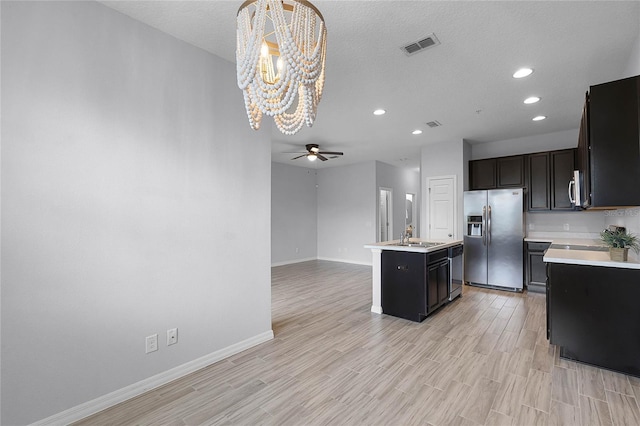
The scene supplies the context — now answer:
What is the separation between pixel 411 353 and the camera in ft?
8.96

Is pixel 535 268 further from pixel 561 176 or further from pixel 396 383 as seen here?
pixel 396 383

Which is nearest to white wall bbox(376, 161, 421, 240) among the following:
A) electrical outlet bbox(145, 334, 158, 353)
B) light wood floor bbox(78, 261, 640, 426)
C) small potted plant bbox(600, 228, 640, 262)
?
light wood floor bbox(78, 261, 640, 426)

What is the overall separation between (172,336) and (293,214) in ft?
19.2

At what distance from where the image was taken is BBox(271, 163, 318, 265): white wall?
7578mm

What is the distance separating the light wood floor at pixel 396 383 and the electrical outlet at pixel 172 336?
0.99 ft

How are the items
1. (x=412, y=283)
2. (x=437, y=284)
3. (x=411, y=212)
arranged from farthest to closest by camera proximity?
(x=411, y=212), (x=437, y=284), (x=412, y=283)

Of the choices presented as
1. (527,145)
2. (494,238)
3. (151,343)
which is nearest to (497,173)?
(527,145)

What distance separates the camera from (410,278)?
3564 mm

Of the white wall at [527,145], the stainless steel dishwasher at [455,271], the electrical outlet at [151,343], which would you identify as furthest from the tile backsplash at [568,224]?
the electrical outlet at [151,343]

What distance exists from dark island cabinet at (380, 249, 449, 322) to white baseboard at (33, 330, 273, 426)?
70.2 inches

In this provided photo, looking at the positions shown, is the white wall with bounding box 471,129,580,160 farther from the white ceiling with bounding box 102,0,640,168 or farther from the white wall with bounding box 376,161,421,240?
the white wall with bounding box 376,161,421,240

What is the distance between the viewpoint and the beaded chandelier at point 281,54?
1402 mm

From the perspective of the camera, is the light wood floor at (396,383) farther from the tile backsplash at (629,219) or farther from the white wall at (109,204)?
the tile backsplash at (629,219)

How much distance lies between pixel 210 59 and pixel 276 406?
2.85 meters
